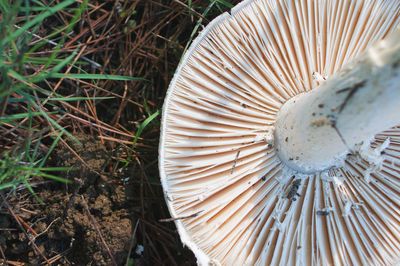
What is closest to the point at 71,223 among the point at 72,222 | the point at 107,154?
the point at 72,222

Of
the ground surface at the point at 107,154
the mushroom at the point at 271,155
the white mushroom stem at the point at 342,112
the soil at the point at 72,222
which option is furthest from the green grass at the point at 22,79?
the white mushroom stem at the point at 342,112

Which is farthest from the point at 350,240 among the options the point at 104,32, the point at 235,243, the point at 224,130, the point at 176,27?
the point at 104,32

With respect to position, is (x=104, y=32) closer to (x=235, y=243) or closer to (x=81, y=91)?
(x=81, y=91)

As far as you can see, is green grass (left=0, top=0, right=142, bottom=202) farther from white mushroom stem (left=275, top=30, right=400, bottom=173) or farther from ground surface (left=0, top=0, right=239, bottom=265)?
white mushroom stem (left=275, top=30, right=400, bottom=173)

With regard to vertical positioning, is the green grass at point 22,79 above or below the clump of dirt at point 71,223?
above

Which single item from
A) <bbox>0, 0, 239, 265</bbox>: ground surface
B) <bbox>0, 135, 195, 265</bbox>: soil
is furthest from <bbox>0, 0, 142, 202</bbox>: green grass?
<bbox>0, 135, 195, 265</bbox>: soil

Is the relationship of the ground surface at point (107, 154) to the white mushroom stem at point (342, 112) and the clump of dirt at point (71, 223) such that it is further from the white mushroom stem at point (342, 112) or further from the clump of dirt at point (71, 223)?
the white mushroom stem at point (342, 112)

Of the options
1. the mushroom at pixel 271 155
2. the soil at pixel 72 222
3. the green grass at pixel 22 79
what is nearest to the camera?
the green grass at pixel 22 79

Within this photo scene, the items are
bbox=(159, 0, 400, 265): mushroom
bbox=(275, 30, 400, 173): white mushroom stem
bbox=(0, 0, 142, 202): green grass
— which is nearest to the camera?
bbox=(275, 30, 400, 173): white mushroom stem
